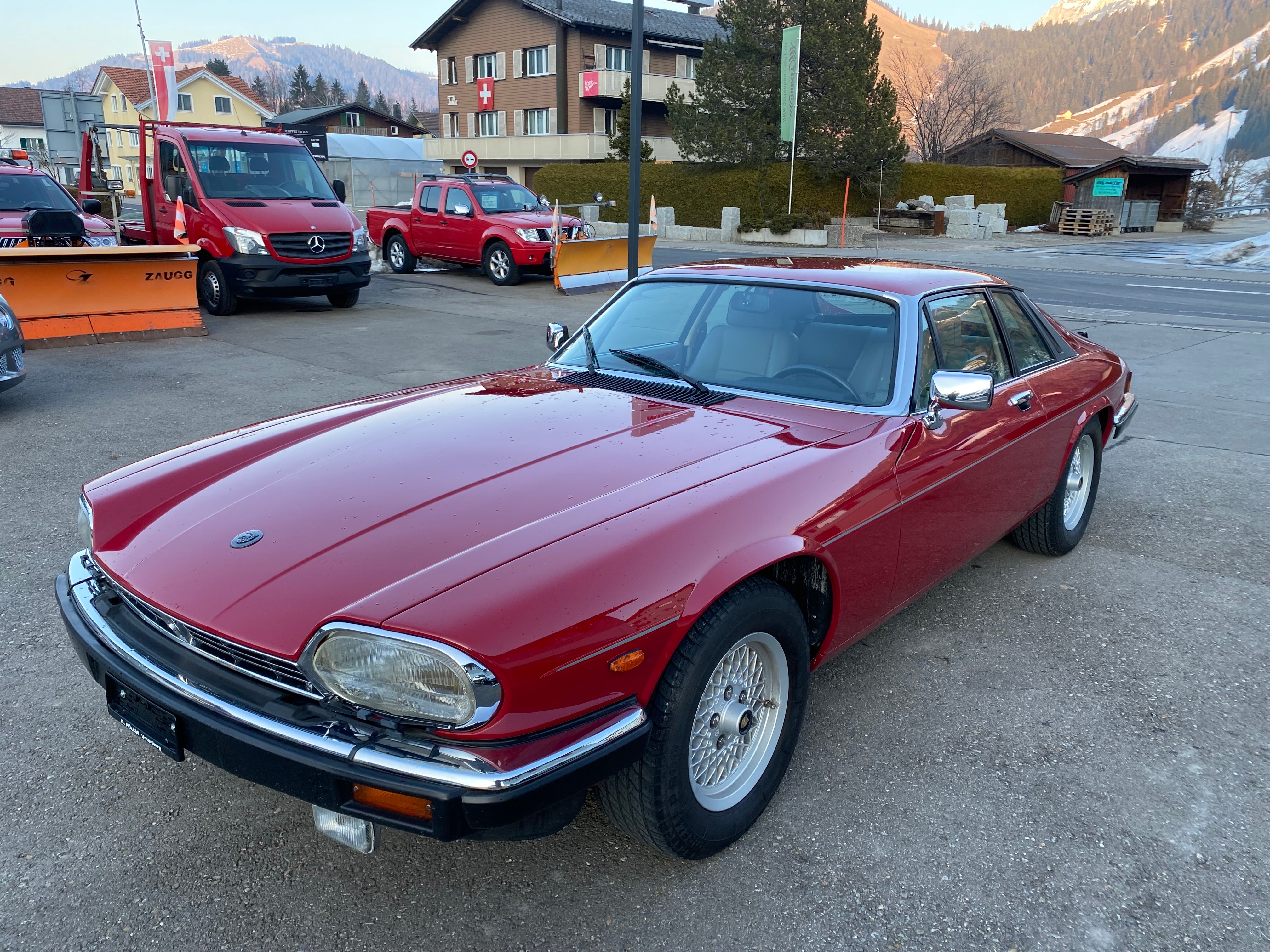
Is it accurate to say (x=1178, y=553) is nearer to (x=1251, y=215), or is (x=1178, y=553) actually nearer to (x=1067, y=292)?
(x=1067, y=292)

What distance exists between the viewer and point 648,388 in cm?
349

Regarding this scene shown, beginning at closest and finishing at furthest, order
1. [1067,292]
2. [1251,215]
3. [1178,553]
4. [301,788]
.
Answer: [301,788], [1178,553], [1067,292], [1251,215]

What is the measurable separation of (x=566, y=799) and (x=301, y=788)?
57 centimetres

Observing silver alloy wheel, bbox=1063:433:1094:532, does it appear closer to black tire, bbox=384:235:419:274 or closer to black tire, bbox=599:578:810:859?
black tire, bbox=599:578:810:859

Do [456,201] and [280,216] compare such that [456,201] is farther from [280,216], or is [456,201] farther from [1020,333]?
[1020,333]

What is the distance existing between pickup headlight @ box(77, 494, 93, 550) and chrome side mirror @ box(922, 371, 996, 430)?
2.63 meters

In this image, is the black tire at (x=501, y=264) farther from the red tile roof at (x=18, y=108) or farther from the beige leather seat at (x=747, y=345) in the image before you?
the red tile roof at (x=18, y=108)

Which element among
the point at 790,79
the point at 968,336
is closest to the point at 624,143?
the point at 790,79

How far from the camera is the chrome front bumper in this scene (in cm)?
193

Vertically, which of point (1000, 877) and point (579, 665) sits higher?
point (579, 665)

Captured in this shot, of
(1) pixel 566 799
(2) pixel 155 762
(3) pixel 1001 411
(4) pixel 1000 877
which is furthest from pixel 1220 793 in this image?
(2) pixel 155 762

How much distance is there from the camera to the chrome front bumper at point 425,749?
1927 mm

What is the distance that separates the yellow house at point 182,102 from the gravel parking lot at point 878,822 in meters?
65.6

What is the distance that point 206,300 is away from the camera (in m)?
12.6
